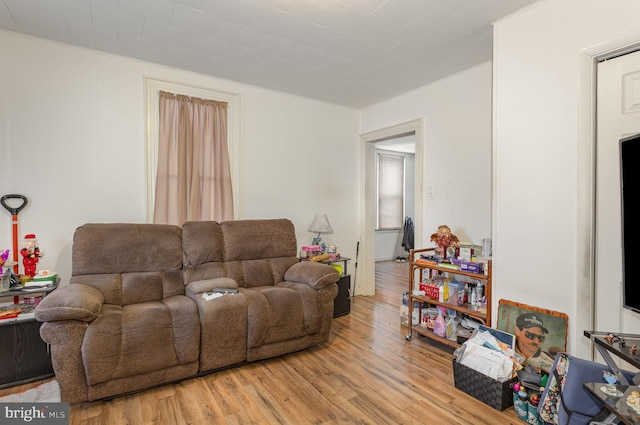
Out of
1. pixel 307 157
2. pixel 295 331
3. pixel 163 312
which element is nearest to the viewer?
pixel 163 312

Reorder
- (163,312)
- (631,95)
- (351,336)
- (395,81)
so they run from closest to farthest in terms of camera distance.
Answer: (631,95)
(163,312)
(351,336)
(395,81)

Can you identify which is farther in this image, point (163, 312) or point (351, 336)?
point (351, 336)

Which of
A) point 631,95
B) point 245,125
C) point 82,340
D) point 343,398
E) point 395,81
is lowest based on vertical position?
point 343,398

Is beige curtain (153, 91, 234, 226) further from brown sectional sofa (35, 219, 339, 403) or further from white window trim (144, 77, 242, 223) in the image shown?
brown sectional sofa (35, 219, 339, 403)

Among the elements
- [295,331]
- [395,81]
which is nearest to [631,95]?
[395,81]

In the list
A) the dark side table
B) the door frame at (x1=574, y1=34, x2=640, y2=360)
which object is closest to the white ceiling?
the door frame at (x1=574, y1=34, x2=640, y2=360)

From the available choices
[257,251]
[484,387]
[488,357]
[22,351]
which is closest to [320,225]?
[257,251]

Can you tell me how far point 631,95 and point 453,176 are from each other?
163cm

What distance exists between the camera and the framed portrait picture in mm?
2123

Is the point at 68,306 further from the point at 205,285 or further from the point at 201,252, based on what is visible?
the point at 201,252

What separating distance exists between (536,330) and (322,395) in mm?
1543

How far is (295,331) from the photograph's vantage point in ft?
9.00

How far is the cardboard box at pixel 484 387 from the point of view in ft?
6.73

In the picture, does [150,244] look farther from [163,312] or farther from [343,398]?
[343,398]
